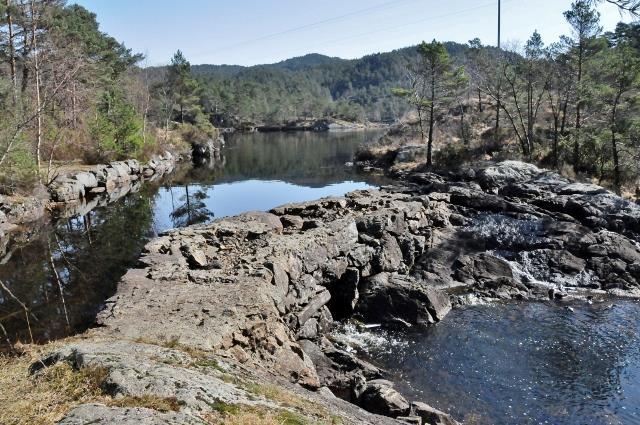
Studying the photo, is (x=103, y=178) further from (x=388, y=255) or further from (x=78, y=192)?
(x=388, y=255)

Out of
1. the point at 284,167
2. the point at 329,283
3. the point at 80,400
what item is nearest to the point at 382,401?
the point at 80,400

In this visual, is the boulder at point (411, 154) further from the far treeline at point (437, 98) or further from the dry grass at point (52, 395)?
the dry grass at point (52, 395)

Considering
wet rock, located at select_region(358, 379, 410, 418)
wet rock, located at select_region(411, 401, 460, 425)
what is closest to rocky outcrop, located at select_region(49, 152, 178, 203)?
wet rock, located at select_region(358, 379, 410, 418)

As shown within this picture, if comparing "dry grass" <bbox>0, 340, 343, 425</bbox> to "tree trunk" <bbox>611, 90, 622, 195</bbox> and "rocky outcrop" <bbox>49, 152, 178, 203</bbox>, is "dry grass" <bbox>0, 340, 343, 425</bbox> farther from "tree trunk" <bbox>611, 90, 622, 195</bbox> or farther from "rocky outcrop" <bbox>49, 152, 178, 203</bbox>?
"tree trunk" <bbox>611, 90, 622, 195</bbox>

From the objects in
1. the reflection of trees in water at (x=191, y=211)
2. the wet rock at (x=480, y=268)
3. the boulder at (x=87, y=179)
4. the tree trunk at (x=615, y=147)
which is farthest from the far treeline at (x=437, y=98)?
the wet rock at (x=480, y=268)

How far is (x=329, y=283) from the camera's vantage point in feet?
65.3

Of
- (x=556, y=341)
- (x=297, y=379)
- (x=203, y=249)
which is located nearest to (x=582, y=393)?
(x=556, y=341)

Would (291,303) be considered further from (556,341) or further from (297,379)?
(556,341)

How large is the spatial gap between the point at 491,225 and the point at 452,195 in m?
4.69

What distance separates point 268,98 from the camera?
176625mm

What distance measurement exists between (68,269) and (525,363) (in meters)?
19.3

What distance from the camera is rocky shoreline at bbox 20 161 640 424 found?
27.4ft

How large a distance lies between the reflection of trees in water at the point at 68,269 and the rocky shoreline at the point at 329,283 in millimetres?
3518

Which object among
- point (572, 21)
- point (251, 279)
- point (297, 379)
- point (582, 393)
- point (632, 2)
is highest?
point (572, 21)
